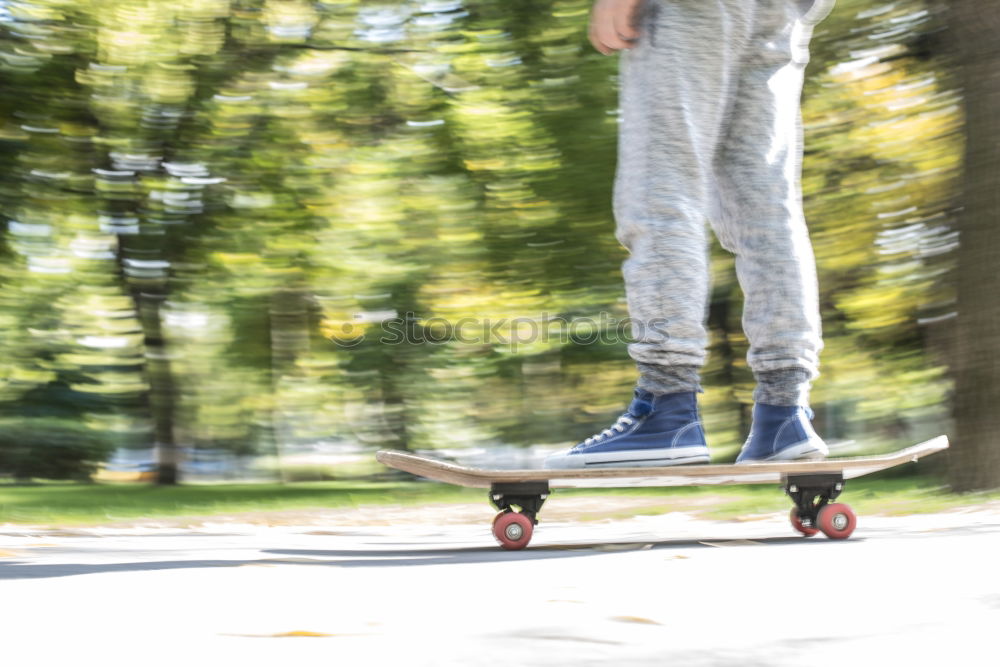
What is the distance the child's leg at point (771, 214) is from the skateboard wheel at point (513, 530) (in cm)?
79

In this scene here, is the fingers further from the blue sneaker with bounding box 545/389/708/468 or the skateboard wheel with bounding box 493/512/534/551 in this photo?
the skateboard wheel with bounding box 493/512/534/551

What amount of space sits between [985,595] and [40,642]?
159 cm

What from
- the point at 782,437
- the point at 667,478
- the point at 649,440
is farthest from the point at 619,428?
the point at 782,437

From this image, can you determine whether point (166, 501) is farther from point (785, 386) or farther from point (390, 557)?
point (785, 386)

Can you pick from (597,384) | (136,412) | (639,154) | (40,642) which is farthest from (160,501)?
(597,384)

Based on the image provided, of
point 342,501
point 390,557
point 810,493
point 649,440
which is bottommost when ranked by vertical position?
point 390,557

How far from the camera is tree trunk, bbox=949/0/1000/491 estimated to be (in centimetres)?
504

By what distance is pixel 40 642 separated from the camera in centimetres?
143

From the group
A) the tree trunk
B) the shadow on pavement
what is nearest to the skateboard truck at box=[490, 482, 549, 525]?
the shadow on pavement

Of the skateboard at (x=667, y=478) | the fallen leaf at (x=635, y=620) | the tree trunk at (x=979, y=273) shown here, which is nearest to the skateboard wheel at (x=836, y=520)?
the skateboard at (x=667, y=478)

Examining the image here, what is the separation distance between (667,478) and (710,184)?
904mm

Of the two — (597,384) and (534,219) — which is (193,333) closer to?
(597,384)

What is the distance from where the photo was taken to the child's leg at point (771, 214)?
2.82 metres

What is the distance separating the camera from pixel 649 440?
105 inches
